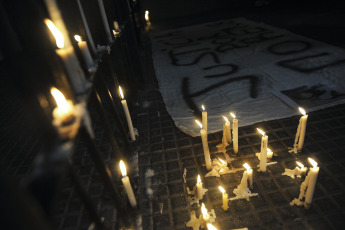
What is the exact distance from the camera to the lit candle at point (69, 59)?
1159 millimetres

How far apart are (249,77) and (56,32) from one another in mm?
3902

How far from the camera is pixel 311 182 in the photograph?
1657 mm

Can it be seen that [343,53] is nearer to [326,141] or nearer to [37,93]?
[326,141]

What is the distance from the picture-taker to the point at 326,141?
8.02 feet

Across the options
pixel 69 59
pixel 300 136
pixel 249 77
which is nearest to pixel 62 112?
pixel 69 59

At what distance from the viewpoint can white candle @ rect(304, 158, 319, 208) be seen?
1594 mm

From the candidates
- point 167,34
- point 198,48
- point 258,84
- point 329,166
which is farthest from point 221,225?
point 167,34

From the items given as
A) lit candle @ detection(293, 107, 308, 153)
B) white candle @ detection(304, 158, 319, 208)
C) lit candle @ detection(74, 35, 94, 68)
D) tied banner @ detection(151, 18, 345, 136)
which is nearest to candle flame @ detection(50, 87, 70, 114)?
lit candle @ detection(74, 35, 94, 68)

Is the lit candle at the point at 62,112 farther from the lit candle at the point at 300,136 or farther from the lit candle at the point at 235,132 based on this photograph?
the lit candle at the point at 300,136

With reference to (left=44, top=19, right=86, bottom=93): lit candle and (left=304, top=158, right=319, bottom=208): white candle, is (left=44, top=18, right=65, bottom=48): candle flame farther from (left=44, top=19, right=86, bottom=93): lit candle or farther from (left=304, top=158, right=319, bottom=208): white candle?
(left=304, top=158, right=319, bottom=208): white candle

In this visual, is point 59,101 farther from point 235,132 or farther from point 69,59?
point 235,132

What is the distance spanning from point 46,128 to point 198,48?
6.12 meters

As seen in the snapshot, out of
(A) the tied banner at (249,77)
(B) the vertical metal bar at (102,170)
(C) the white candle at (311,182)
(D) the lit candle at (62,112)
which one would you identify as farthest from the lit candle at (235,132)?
(D) the lit candle at (62,112)

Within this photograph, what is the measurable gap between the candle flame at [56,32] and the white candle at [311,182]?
1.96 meters
